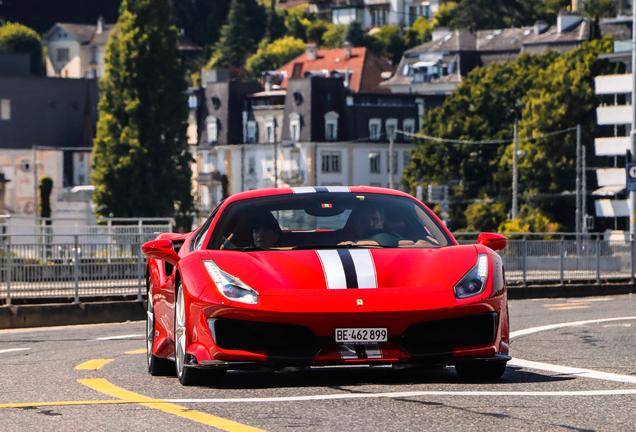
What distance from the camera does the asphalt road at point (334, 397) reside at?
6691mm

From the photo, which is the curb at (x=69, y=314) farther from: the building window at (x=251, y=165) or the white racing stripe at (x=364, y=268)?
the building window at (x=251, y=165)

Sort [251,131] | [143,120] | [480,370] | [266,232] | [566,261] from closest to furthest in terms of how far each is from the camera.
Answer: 1. [480,370]
2. [266,232]
3. [566,261]
4. [143,120]
5. [251,131]

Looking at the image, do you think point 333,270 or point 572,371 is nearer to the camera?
point 333,270

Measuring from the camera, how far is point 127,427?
663cm

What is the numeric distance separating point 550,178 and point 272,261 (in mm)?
72574

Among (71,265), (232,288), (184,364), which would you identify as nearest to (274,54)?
(71,265)

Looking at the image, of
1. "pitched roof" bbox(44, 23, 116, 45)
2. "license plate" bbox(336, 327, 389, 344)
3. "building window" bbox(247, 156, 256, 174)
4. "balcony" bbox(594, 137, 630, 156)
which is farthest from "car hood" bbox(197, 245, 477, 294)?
"pitched roof" bbox(44, 23, 116, 45)

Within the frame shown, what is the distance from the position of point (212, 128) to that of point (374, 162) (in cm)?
1548

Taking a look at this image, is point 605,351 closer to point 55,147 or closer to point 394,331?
point 394,331

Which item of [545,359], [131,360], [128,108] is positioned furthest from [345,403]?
[128,108]

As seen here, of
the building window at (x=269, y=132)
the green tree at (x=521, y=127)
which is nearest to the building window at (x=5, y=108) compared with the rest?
the building window at (x=269, y=132)

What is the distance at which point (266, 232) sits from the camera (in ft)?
29.1

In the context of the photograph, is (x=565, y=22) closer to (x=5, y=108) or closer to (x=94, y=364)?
(x=5, y=108)

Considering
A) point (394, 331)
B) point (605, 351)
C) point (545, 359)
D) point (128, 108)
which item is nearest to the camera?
point (394, 331)
